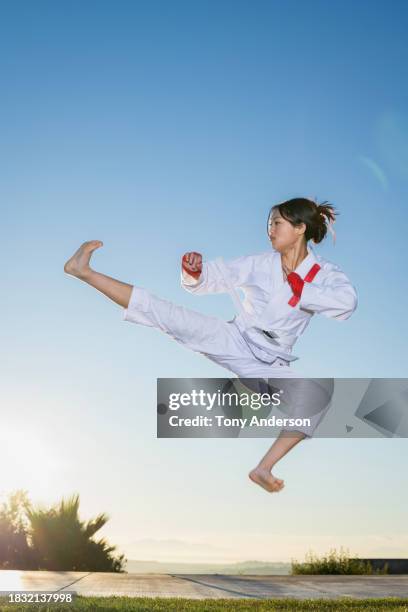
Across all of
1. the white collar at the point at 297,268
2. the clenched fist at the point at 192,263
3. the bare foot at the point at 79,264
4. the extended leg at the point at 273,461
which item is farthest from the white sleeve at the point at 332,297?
the bare foot at the point at 79,264

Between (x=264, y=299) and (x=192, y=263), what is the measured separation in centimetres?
76

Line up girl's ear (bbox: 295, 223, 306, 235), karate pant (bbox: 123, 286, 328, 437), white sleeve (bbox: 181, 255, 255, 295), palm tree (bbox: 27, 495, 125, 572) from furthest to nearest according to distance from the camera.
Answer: palm tree (bbox: 27, 495, 125, 572)
girl's ear (bbox: 295, 223, 306, 235)
white sleeve (bbox: 181, 255, 255, 295)
karate pant (bbox: 123, 286, 328, 437)

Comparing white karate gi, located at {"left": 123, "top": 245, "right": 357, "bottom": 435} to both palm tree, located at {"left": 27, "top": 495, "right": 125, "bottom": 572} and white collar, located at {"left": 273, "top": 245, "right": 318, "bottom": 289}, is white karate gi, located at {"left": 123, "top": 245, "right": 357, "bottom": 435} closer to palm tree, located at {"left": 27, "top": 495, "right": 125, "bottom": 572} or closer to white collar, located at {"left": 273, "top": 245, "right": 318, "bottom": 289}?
white collar, located at {"left": 273, "top": 245, "right": 318, "bottom": 289}

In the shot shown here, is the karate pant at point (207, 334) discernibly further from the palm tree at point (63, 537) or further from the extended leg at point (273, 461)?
the palm tree at point (63, 537)

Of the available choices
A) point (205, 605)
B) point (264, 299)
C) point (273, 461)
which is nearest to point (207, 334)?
point (264, 299)

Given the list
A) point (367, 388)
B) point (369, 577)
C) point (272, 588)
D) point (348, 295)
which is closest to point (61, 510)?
point (272, 588)

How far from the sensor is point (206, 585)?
10.5m

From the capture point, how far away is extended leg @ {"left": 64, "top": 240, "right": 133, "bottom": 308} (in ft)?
18.0

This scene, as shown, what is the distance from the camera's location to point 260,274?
235 inches

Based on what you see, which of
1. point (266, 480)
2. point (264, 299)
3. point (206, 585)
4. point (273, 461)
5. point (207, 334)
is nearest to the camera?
point (266, 480)

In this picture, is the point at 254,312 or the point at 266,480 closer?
the point at 266,480

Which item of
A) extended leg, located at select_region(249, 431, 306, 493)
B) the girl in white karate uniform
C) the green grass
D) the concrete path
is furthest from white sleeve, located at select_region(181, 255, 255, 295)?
the concrete path

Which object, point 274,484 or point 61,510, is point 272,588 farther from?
point 274,484

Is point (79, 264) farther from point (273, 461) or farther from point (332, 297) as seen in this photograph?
point (273, 461)
